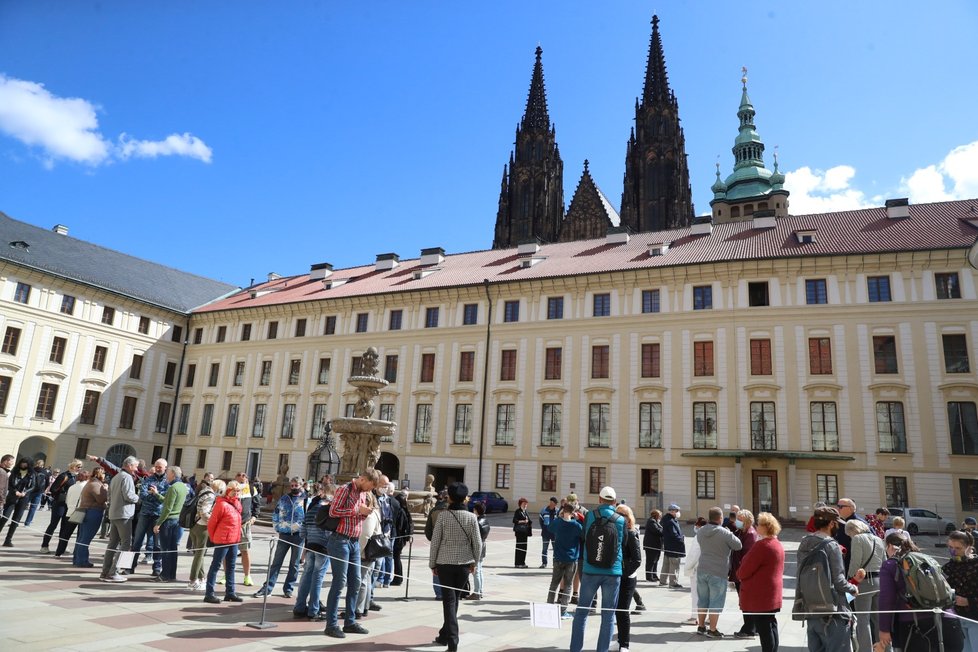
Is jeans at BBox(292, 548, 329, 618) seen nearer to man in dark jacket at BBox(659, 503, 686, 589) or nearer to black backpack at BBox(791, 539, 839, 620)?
black backpack at BBox(791, 539, 839, 620)

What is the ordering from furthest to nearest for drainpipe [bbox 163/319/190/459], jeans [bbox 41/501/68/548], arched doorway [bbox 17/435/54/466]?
drainpipe [bbox 163/319/190/459], arched doorway [bbox 17/435/54/466], jeans [bbox 41/501/68/548]

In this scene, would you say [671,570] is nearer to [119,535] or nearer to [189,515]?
[189,515]

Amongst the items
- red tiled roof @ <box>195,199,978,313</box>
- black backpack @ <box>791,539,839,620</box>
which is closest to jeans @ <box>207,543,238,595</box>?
black backpack @ <box>791,539,839,620</box>

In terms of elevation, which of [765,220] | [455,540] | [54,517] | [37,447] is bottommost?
[54,517]

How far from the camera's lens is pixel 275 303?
4353 cm

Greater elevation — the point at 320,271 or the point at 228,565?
the point at 320,271

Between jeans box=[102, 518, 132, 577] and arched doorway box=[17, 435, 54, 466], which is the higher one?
arched doorway box=[17, 435, 54, 466]

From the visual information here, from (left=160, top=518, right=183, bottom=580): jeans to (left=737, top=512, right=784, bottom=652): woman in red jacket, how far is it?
27.5 feet

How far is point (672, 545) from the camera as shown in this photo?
1298 cm

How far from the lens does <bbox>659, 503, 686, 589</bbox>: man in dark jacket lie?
42.1 feet

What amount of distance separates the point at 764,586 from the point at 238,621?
5956 mm

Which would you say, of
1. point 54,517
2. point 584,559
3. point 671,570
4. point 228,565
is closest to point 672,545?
point 671,570

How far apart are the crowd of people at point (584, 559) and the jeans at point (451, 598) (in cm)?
2

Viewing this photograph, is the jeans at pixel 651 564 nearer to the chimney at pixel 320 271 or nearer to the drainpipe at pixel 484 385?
the drainpipe at pixel 484 385
